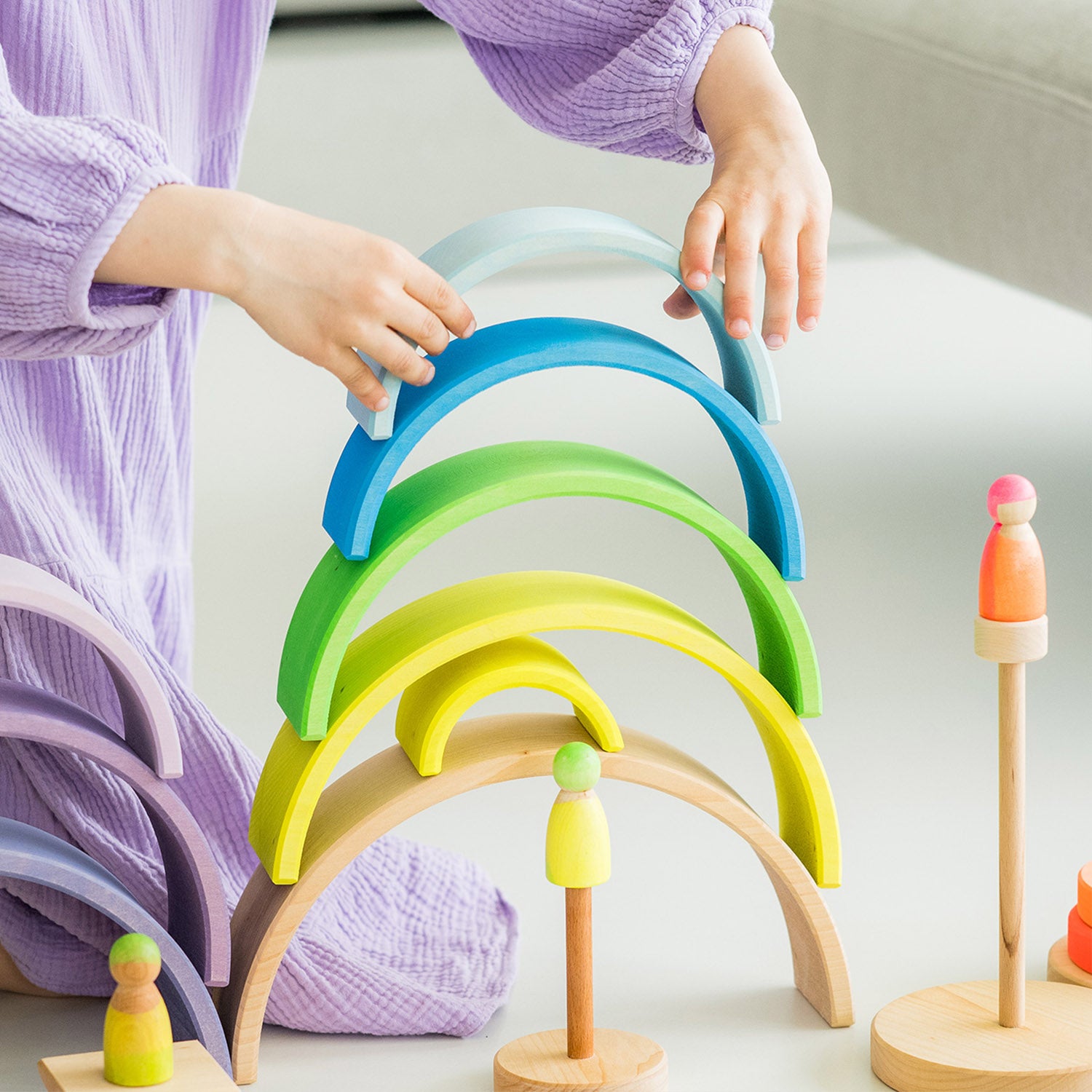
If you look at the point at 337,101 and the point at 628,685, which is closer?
the point at 628,685

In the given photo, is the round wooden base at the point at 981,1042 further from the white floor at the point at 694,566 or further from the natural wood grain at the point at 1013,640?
the natural wood grain at the point at 1013,640

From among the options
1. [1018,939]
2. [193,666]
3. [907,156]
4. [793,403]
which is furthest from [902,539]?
[1018,939]

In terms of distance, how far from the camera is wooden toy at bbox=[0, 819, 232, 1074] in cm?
72

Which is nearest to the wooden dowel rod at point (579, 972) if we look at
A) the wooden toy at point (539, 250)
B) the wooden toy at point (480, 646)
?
the wooden toy at point (480, 646)

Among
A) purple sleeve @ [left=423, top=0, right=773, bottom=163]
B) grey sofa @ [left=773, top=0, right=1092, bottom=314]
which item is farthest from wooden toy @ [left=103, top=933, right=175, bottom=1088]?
grey sofa @ [left=773, top=0, right=1092, bottom=314]

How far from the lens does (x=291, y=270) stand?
671 mm

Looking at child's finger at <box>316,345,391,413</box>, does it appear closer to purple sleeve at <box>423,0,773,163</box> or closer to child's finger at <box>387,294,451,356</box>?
child's finger at <box>387,294,451,356</box>

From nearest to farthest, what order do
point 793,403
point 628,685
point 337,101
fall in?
point 628,685 → point 793,403 → point 337,101

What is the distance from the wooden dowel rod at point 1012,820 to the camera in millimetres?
761

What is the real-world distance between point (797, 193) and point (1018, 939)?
1.22 feet

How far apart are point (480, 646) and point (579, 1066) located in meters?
0.20

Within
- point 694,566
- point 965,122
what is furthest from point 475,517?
point 965,122

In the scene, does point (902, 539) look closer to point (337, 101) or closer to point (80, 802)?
point (80, 802)

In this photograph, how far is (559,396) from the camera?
82.7 inches
